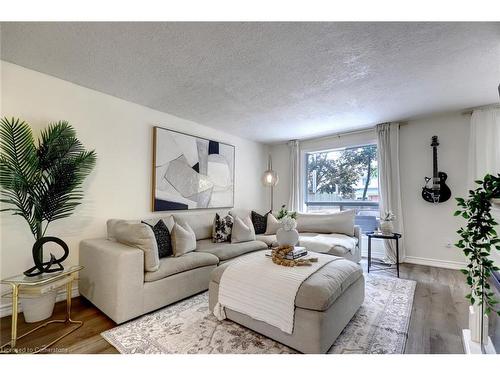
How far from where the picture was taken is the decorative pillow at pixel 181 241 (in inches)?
101

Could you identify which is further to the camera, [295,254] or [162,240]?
[162,240]

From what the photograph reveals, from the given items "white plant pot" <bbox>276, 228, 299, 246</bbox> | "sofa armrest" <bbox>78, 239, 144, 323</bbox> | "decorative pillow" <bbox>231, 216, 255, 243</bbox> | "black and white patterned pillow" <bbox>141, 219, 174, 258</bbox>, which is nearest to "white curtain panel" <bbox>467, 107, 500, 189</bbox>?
"white plant pot" <bbox>276, 228, 299, 246</bbox>

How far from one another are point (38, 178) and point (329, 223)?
365cm

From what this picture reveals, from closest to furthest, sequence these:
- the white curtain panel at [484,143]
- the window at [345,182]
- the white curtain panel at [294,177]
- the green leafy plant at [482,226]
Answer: the green leafy plant at [482,226], the white curtain panel at [484,143], the window at [345,182], the white curtain panel at [294,177]

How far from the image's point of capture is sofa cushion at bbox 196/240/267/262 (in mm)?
2865

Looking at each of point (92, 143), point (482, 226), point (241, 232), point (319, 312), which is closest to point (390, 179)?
point (241, 232)

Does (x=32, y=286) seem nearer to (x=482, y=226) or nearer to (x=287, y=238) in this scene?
(x=287, y=238)

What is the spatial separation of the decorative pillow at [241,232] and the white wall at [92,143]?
120 centimetres

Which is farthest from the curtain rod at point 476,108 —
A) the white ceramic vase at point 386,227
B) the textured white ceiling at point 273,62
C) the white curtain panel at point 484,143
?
the white ceramic vase at point 386,227

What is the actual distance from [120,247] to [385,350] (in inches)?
89.7

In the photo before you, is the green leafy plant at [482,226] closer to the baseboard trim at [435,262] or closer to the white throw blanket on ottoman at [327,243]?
the white throw blanket on ottoman at [327,243]

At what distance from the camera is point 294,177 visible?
4938 mm
